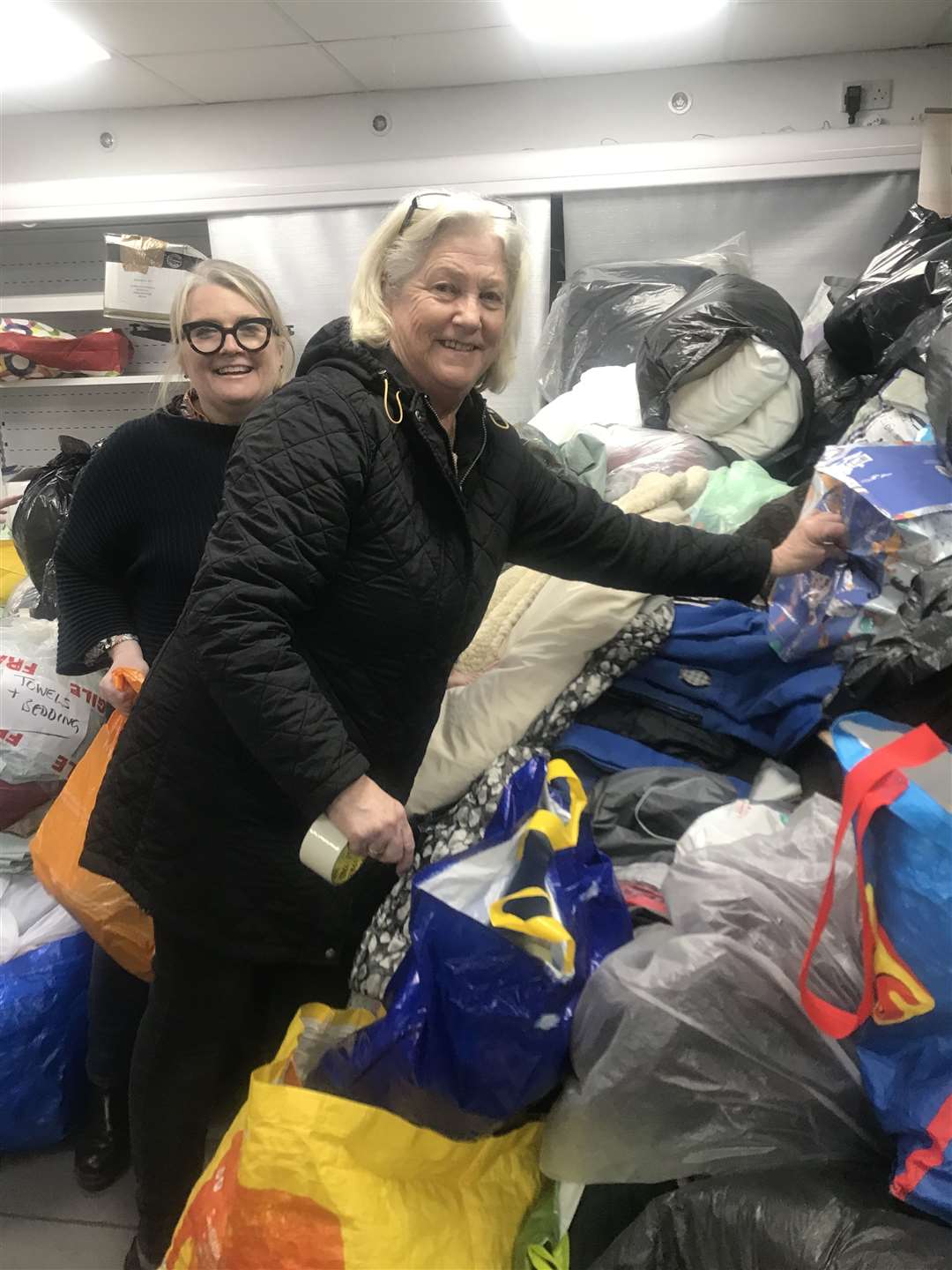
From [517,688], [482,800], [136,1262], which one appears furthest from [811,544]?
[136,1262]

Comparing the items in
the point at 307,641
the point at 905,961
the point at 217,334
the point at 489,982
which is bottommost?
the point at 489,982

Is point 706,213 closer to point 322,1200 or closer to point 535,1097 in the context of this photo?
point 535,1097

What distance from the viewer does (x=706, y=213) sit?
2693 millimetres

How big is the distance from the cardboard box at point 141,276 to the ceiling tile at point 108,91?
48 centimetres

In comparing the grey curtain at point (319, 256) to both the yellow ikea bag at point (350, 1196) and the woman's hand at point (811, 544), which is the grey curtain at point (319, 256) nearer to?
the woman's hand at point (811, 544)

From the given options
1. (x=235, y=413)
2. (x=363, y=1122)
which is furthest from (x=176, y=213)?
(x=363, y=1122)

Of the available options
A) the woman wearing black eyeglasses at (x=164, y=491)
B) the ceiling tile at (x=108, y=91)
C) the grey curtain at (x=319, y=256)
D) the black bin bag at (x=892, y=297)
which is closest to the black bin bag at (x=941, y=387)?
the black bin bag at (x=892, y=297)

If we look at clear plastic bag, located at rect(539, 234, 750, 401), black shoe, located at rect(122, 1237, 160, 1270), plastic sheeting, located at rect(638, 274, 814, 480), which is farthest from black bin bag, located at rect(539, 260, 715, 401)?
black shoe, located at rect(122, 1237, 160, 1270)

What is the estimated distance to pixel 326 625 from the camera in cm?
100

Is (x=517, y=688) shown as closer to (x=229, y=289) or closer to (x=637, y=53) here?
(x=229, y=289)

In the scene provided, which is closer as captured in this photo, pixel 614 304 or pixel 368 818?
pixel 368 818

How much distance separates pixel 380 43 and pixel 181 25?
1.79ft

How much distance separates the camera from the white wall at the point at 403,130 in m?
2.55

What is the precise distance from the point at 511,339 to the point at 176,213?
2281 mm
